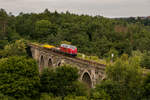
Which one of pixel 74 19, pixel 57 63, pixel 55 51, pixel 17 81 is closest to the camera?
pixel 17 81

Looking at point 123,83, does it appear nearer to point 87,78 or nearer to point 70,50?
point 87,78

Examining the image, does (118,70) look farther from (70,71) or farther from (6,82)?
(6,82)

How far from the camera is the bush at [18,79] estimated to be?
1036 inches

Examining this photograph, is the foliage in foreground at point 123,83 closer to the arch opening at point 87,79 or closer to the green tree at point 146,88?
the green tree at point 146,88

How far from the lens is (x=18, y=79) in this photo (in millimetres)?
27172

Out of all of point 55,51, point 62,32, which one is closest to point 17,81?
point 55,51

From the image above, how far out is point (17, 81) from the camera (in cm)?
2680

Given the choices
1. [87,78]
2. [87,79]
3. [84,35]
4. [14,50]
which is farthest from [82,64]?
[84,35]

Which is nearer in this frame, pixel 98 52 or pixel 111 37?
pixel 98 52

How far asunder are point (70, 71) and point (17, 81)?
7.80 meters

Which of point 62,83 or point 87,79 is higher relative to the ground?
point 62,83

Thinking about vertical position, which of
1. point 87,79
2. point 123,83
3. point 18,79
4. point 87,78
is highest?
point 123,83

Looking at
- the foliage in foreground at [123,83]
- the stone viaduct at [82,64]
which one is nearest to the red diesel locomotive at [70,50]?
the stone viaduct at [82,64]

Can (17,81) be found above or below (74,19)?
below
